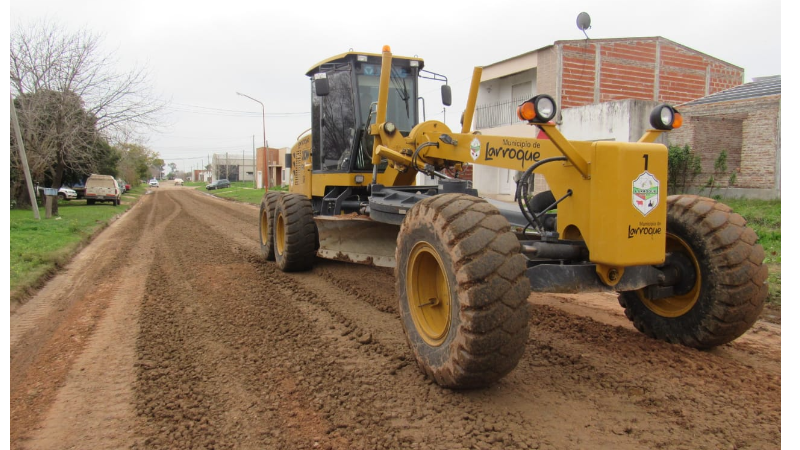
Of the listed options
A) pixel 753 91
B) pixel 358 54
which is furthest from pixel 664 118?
pixel 753 91

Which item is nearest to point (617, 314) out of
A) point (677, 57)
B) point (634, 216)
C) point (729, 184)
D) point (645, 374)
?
point (645, 374)

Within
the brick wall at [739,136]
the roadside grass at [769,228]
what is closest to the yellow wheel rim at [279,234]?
the roadside grass at [769,228]

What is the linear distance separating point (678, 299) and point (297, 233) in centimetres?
517

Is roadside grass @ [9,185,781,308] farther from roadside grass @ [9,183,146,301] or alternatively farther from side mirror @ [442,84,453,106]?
side mirror @ [442,84,453,106]

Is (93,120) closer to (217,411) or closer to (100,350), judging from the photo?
(100,350)

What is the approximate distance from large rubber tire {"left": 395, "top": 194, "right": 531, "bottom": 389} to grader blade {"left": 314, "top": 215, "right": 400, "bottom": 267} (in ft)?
8.32

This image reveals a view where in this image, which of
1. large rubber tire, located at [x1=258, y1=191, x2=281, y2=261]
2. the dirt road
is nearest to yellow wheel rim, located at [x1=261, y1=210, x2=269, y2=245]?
large rubber tire, located at [x1=258, y1=191, x2=281, y2=261]

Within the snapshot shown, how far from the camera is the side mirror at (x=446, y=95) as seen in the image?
25.2 feet

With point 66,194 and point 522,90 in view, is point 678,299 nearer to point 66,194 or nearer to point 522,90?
point 522,90

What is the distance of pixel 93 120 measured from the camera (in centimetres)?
2111

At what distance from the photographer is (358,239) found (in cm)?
698

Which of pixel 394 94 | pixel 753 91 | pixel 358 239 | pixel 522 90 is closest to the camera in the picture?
pixel 358 239

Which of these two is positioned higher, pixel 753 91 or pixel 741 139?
pixel 753 91

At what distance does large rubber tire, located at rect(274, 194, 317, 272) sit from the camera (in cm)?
802
